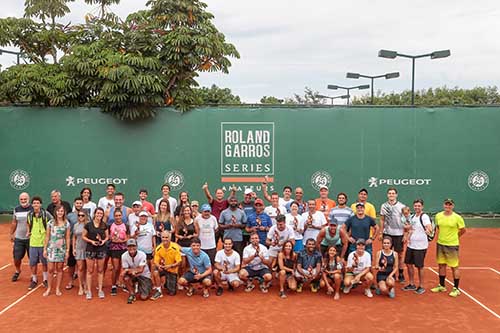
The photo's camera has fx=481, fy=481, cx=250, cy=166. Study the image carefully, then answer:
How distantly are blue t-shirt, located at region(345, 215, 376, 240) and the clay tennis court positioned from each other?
1032 millimetres

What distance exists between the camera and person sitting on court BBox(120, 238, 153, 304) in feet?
26.9

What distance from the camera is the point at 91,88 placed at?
14.9 m

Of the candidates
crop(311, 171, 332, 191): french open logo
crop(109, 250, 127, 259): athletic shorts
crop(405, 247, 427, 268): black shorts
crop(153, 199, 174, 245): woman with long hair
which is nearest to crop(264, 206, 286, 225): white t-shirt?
crop(153, 199, 174, 245): woman with long hair

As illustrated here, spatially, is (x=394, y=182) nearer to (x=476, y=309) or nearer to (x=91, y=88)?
(x=476, y=309)

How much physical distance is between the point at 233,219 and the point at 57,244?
320cm

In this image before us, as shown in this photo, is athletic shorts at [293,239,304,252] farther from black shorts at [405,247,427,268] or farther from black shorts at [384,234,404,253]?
black shorts at [405,247,427,268]

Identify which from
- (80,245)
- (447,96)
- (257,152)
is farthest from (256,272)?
(447,96)

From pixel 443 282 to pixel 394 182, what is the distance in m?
6.48

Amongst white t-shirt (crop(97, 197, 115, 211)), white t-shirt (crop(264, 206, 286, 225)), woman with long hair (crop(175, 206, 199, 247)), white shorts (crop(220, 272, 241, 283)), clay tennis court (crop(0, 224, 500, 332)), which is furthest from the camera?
white t-shirt (crop(97, 197, 115, 211))

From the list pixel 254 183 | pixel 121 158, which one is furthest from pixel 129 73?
pixel 254 183

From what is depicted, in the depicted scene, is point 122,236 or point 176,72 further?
point 176,72

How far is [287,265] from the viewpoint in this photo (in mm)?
8711

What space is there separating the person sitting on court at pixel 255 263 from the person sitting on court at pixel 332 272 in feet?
3.22

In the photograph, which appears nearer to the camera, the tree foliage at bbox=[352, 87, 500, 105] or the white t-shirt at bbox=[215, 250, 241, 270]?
the white t-shirt at bbox=[215, 250, 241, 270]
